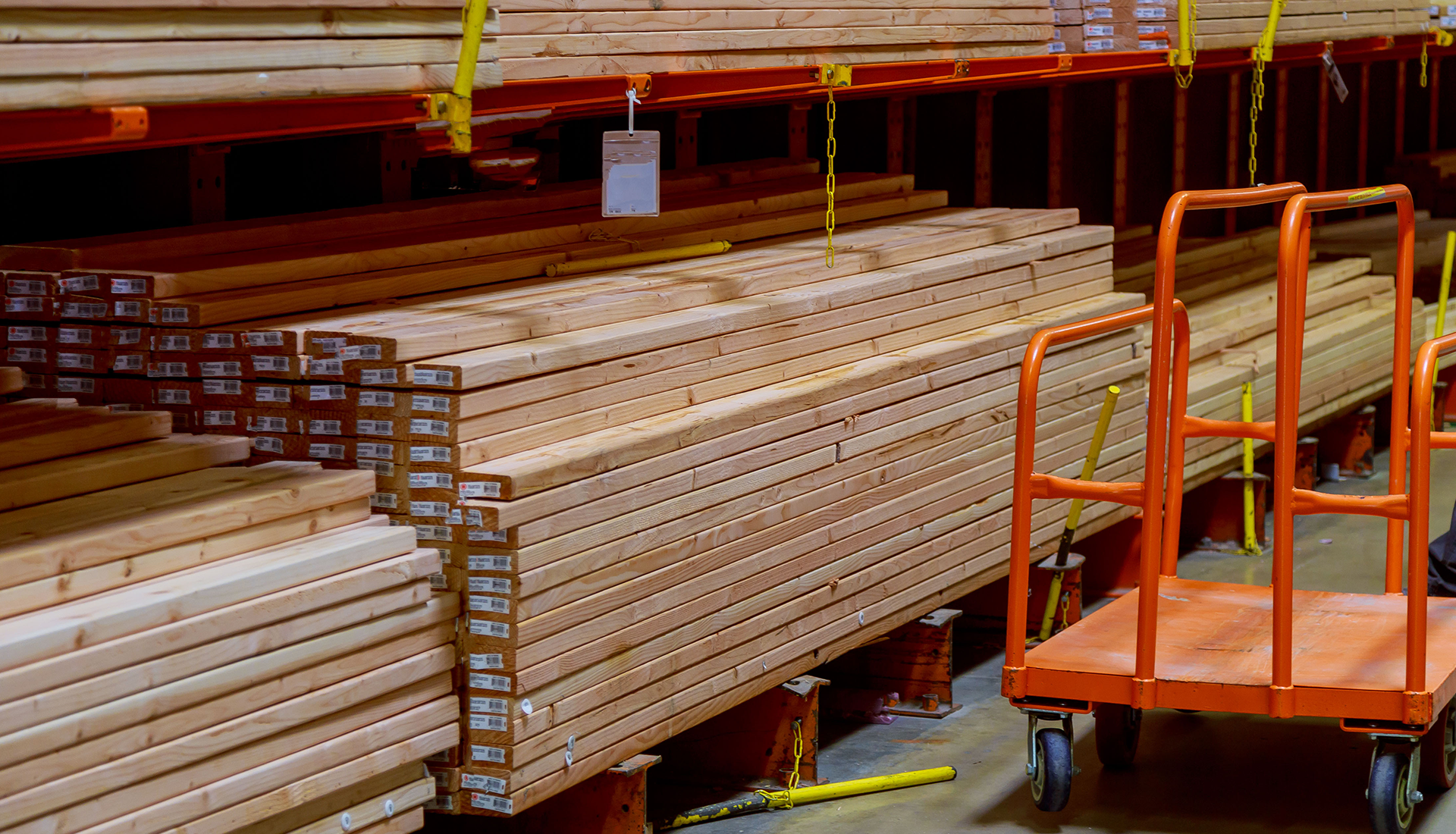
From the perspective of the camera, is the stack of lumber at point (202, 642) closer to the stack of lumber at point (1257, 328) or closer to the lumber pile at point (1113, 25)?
the lumber pile at point (1113, 25)

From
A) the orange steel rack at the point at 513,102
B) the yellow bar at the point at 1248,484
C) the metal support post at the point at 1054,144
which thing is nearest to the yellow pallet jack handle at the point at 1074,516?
the orange steel rack at the point at 513,102

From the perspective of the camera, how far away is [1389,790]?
537 centimetres

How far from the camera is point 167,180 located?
237 inches

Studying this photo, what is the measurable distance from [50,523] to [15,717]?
615 millimetres

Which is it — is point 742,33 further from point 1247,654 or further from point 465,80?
point 1247,654

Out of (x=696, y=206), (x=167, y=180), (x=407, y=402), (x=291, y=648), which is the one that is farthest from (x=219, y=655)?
(x=696, y=206)

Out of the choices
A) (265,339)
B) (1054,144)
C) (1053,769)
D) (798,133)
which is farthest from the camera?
(1054,144)

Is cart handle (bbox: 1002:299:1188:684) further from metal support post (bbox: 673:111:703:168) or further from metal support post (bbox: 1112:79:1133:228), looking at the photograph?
metal support post (bbox: 1112:79:1133:228)

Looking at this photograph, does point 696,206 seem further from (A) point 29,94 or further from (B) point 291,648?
(A) point 29,94

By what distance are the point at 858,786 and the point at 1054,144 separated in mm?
6171

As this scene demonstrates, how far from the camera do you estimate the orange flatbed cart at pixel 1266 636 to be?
5273mm

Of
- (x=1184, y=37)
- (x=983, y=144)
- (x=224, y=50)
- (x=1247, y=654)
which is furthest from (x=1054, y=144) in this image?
(x=224, y=50)

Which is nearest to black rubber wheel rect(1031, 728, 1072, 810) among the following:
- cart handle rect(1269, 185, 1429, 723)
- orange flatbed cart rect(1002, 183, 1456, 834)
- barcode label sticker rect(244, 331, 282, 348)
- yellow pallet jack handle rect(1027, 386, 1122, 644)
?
orange flatbed cart rect(1002, 183, 1456, 834)

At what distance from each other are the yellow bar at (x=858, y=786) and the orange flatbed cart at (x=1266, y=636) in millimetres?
482
